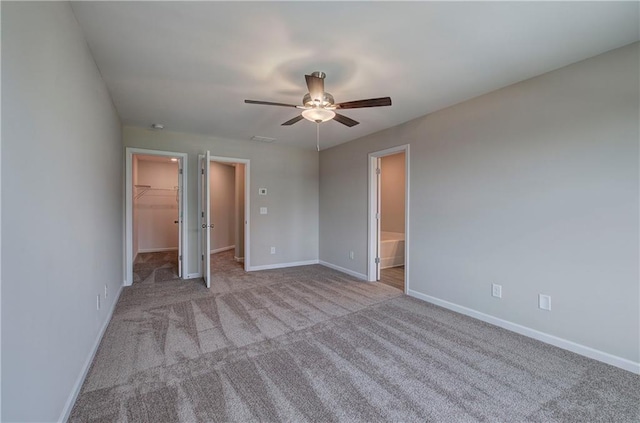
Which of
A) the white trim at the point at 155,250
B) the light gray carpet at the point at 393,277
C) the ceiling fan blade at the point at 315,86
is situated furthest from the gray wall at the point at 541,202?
the white trim at the point at 155,250

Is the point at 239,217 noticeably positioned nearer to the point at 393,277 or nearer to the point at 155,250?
the point at 155,250

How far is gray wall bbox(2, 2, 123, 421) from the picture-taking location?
102 cm

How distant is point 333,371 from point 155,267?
184 inches

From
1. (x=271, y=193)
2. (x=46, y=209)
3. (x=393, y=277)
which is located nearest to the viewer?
(x=46, y=209)

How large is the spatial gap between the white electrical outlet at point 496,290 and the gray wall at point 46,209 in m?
3.48

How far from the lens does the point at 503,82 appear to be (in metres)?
2.62

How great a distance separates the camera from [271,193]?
5.29 meters

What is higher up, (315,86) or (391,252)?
(315,86)

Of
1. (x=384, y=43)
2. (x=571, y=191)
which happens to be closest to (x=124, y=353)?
(x=384, y=43)

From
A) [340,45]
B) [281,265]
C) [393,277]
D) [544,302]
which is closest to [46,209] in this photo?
[340,45]

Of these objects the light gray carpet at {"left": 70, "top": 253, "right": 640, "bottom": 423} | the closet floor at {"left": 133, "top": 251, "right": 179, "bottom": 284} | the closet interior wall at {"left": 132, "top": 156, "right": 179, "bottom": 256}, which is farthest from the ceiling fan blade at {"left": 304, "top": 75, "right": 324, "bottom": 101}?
the closet interior wall at {"left": 132, "top": 156, "right": 179, "bottom": 256}

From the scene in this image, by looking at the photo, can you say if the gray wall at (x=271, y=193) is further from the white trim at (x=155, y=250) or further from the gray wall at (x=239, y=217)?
the white trim at (x=155, y=250)

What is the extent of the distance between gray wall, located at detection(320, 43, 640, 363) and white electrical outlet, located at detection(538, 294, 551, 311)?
0.04 m

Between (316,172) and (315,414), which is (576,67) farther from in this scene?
(316,172)
